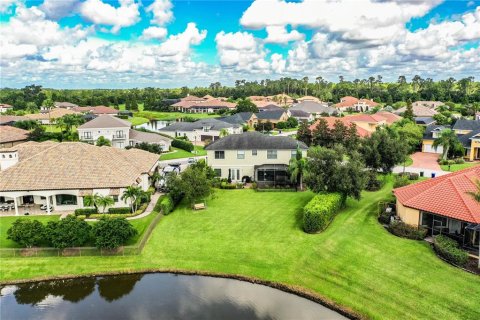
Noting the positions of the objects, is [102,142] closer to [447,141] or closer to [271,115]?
[271,115]

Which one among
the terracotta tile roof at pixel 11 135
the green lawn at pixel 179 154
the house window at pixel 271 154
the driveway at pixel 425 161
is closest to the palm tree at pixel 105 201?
the house window at pixel 271 154

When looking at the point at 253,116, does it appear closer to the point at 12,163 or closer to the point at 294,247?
the point at 12,163

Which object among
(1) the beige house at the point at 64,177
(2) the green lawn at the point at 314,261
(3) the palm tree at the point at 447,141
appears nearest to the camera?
(2) the green lawn at the point at 314,261

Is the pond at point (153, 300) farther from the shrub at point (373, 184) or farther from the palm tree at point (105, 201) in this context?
the shrub at point (373, 184)

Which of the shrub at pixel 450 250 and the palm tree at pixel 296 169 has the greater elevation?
the palm tree at pixel 296 169

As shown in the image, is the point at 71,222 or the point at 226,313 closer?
the point at 226,313

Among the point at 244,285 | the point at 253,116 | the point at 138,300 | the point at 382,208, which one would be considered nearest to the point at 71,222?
the point at 138,300

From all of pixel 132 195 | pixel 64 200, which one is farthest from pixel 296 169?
pixel 64 200
